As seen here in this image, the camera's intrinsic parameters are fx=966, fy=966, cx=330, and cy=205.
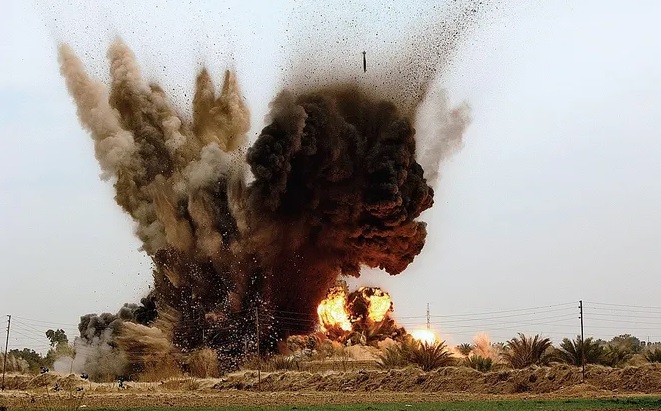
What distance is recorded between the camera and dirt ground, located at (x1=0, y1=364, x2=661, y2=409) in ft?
154

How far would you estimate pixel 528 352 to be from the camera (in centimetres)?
5888

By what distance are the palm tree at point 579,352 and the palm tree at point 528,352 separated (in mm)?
870

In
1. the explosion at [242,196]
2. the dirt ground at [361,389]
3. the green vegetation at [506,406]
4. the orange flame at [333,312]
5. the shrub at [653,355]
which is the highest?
the explosion at [242,196]

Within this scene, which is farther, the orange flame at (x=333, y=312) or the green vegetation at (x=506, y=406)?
the orange flame at (x=333, y=312)

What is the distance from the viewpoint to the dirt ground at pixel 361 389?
46.9 metres

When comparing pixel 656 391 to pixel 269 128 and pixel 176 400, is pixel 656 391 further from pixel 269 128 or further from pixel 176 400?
pixel 269 128

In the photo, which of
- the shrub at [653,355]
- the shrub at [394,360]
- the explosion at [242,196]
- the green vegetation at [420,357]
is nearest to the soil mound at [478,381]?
the green vegetation at [420,357]

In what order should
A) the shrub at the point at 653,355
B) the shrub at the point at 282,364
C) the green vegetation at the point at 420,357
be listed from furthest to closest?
the shrub at the point at 282,364
the green vegetation at the point at 420,357
the shrub at the point at 653,355

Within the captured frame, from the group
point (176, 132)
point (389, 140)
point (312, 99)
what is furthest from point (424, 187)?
point (176, 132)

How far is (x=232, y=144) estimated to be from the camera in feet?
260

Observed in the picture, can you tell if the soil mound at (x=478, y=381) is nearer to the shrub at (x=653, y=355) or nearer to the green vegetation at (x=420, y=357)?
the green vegetation at (x=420, y=357)

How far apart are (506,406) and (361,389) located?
544 inches

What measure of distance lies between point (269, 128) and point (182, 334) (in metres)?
17.5

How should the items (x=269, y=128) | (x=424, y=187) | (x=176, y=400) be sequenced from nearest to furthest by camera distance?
(x=176, y=400)
(x=269, y=128)
(x=424, y=187)
